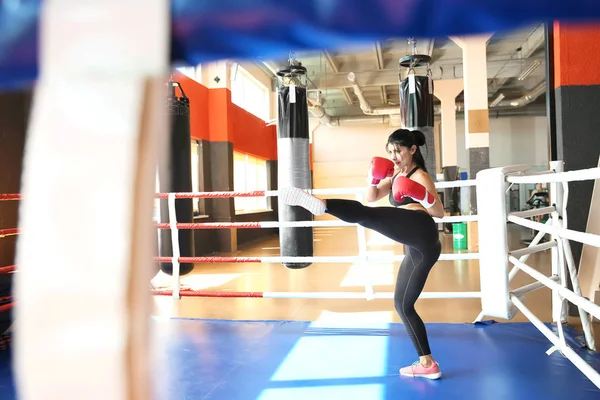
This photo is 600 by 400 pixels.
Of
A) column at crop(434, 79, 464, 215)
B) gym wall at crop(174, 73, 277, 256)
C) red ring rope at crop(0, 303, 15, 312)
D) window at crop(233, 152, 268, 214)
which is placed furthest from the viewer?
window at crop(233, 152, 268, 214)

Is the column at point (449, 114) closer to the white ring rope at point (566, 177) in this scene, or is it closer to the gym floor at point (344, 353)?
the gym floor at point (344, 353)

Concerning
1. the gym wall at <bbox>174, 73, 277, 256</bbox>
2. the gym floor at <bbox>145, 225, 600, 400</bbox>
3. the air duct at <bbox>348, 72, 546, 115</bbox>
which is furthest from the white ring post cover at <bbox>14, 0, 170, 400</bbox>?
the air duct at <bbox>348, 72, 546, 115</bbox>

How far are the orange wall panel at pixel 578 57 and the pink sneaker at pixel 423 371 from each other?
7.45ft

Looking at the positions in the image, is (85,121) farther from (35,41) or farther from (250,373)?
(250,373)

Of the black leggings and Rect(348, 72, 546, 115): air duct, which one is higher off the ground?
Rect(348, 72, 546, 115): air duct

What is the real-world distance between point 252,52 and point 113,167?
271 mm

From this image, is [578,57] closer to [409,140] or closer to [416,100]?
[416,100]

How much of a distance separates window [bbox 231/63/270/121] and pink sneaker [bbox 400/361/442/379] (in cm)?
675

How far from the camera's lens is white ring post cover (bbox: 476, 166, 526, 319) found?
2.26 m

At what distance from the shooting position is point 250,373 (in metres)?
2.31

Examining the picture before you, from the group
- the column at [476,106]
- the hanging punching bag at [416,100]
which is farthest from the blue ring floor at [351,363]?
the column at [476,106]

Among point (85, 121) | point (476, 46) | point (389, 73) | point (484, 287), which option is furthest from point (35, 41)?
point (389, 73)

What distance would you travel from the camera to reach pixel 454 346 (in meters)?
2.65

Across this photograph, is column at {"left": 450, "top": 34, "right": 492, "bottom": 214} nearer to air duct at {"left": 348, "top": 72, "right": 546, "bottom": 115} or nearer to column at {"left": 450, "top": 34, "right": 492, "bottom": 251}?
column at {"left": 450, "top": 34, "right": 492, "bottom": 251}
